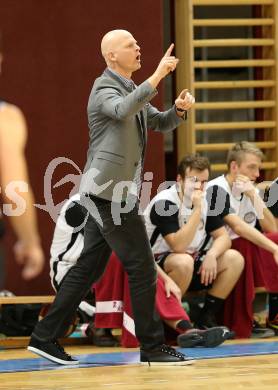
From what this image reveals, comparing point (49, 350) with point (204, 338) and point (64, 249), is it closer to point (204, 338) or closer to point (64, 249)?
point (204, 338)

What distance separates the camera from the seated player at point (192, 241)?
5.01 meters

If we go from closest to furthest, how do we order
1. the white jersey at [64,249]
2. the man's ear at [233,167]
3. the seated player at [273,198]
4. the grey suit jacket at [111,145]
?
the grey suit jacket at [111,145]
the white jersey at [64,249]
the man's ear at [233,167]
the seated player at [273,198]

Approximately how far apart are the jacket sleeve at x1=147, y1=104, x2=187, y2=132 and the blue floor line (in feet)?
3.40

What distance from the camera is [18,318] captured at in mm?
5195

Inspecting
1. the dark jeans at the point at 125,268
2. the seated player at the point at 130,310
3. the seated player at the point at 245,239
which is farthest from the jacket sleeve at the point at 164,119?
the seated player at the point at 245,239

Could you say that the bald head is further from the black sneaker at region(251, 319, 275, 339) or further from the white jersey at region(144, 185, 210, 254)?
the black sneaker at region(251, 319, 275, 339)

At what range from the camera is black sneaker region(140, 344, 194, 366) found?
3.97 m

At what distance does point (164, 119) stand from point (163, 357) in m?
1.00

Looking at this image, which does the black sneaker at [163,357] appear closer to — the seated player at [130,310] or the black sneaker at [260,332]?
the seated player at [130,310]

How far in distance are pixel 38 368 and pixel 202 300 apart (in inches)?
77.2

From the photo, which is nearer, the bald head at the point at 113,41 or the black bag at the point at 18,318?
the bald head at the point at 113,41

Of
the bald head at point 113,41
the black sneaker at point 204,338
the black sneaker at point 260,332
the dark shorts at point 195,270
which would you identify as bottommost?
the black sneaker at point 260,332

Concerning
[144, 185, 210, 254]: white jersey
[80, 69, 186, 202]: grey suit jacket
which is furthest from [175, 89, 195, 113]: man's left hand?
[144, 185, 210, 254]: white jersey

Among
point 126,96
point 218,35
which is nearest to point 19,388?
point 126,96
